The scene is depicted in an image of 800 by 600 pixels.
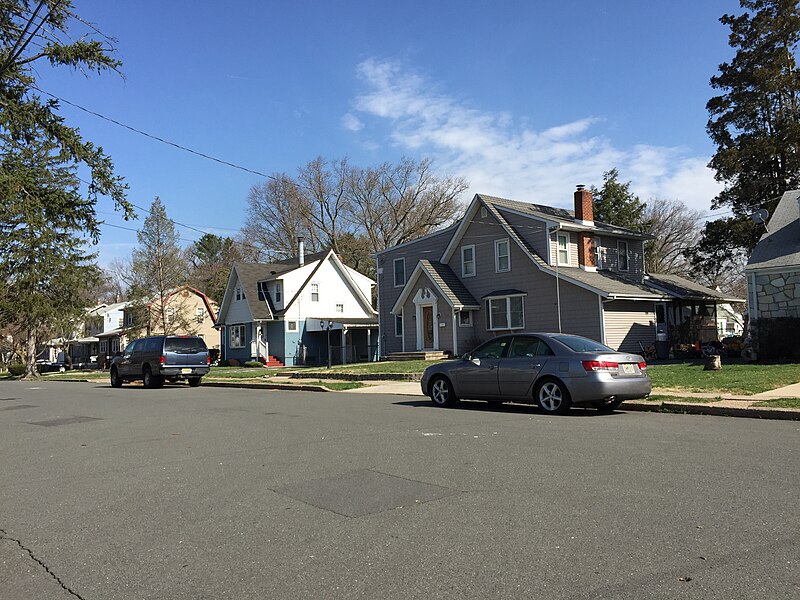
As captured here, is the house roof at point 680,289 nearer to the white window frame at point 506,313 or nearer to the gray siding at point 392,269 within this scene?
the white window frame at point 506,313

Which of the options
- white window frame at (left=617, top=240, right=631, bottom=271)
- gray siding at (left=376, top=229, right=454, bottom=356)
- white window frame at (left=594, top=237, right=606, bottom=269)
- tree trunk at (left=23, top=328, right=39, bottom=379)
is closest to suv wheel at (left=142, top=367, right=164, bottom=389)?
gray siding at (left=376, top=229, right=454, bottom=356)

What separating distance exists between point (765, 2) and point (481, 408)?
2661cm

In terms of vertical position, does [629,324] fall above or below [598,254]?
below

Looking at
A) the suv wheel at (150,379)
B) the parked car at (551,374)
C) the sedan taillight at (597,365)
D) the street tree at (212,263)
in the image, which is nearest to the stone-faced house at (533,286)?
the suv wheel at (150,379)

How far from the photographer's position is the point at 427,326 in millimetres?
34156

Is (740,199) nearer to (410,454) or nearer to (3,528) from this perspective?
(410,454)

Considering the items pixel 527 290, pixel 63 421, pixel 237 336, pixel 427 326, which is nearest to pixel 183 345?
pixel 63 421

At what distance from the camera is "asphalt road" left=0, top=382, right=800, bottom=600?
4.30m

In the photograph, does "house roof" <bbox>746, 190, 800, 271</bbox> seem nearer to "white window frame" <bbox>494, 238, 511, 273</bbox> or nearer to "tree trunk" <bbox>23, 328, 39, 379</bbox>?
"white window frame" <bbox>494, 238, 511, 273</bbox>

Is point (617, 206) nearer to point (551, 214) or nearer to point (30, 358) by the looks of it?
point (551, 214)

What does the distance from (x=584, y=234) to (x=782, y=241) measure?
9.06 metres

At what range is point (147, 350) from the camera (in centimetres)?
2583

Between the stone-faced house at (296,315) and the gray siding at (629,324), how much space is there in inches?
706

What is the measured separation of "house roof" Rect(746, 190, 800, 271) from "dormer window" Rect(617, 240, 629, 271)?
320 inches
